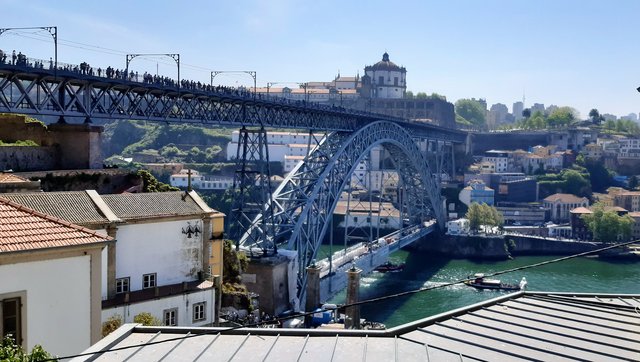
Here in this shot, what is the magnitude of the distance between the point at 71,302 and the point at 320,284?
1567 cm

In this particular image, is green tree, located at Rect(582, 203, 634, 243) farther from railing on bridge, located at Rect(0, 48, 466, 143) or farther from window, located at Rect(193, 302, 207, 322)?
window, located at Rect(193, 302, 207, 322)

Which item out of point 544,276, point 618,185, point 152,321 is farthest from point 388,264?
point 618,185

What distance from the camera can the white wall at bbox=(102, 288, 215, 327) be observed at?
9.61 meters

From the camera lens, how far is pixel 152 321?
30.6 feet

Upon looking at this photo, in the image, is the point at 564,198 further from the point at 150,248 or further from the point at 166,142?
the point at 150,248

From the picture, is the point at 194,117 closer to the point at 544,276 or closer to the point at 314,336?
the point at 314,336

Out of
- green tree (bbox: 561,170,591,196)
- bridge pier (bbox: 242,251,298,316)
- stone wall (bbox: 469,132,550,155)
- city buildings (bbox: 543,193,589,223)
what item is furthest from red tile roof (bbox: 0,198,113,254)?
stone wall (bbox: 469,132,550,155)

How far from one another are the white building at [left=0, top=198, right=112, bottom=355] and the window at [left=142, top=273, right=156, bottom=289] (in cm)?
422

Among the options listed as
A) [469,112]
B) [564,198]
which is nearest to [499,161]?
[564,198]

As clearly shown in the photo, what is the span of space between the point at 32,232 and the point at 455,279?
A: 2720 cm

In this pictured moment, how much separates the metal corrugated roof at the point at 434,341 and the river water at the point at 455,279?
17.5 metres

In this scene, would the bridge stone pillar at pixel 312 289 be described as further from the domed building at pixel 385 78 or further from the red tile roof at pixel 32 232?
the domed building at pixel 385 78

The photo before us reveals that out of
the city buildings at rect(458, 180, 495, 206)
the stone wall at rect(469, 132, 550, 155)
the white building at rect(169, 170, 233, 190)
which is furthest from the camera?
the stone wall at rect(469, 132, 550, 155)

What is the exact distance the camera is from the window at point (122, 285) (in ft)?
32.1
